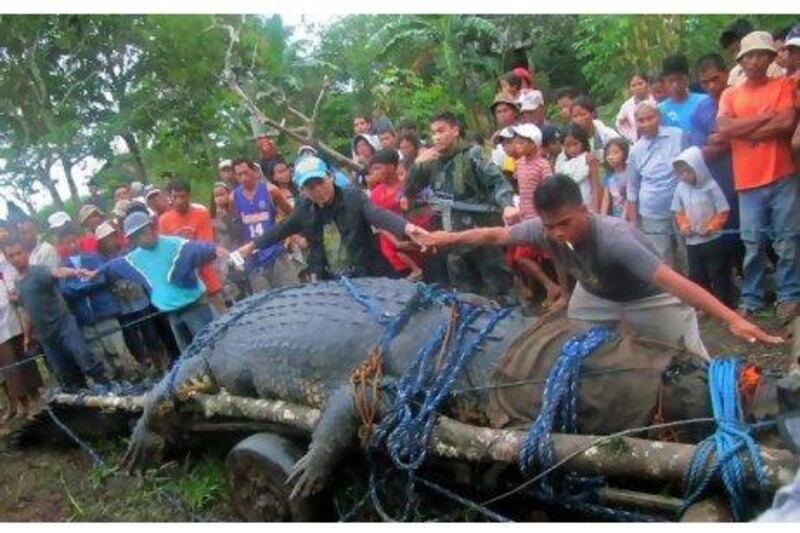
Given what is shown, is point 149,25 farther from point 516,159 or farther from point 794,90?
point 794,90

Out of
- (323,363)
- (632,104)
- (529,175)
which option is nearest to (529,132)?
(529,175)

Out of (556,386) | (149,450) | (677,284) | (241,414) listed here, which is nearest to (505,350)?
(556,386)

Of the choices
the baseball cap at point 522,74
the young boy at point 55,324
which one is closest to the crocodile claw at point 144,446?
the young boy at point 55,324

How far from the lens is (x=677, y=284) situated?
10.3ft

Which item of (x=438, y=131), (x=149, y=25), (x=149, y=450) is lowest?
(x=149, y=450)

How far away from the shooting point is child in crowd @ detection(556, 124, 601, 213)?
510cm

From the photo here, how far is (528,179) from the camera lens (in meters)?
5.13

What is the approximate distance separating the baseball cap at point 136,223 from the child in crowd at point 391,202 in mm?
1361

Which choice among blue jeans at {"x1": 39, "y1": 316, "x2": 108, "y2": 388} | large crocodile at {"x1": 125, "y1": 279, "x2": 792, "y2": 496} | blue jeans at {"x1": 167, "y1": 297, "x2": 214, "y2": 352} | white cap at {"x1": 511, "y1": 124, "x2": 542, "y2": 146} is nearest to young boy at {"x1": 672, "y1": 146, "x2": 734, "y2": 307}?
white cap at {"x1": 511, "y1": 124, "x2": 542, "y2": 146}

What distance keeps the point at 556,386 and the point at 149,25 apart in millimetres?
3239

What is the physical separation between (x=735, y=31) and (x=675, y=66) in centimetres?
49

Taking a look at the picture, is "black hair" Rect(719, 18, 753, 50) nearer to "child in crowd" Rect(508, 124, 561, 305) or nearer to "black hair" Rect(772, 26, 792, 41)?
"black hair" Rect(772, 26, 792, 41)

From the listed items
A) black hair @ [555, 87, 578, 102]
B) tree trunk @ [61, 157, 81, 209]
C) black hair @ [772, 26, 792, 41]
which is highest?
tree trunk @ [61, 157, 81, 209]

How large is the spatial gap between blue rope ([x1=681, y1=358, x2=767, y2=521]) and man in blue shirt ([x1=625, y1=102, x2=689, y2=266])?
2176 mm
